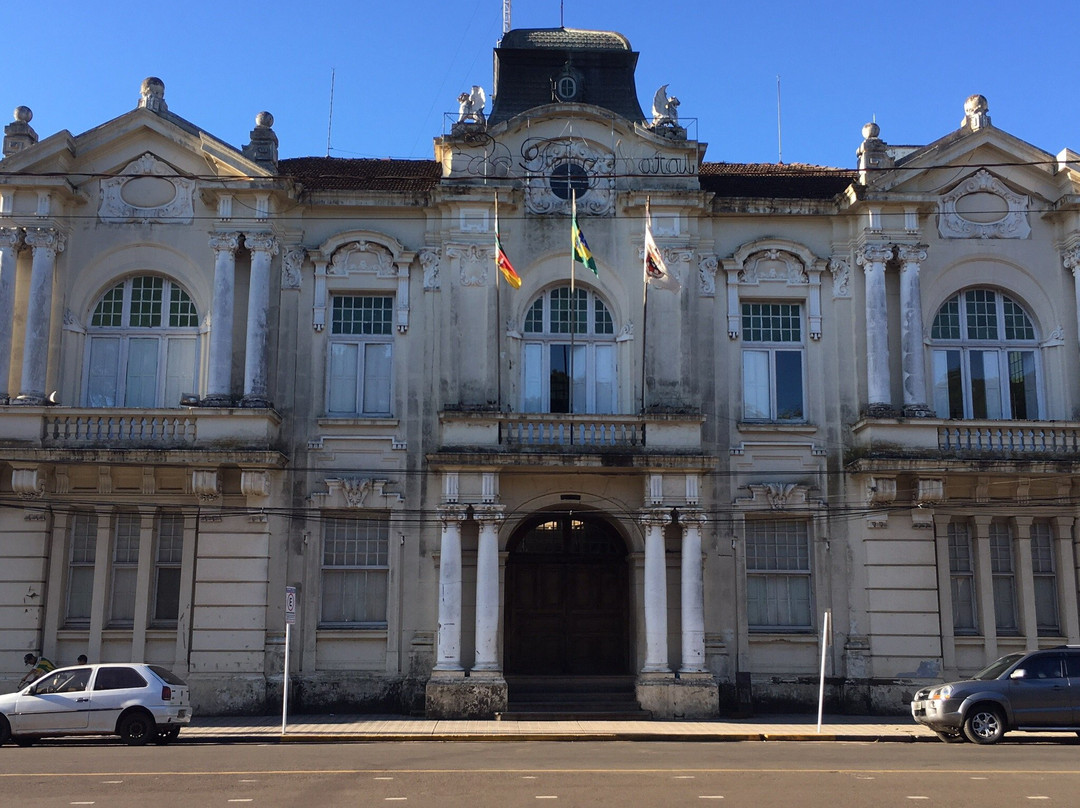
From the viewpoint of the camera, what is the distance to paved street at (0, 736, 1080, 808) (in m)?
12.1

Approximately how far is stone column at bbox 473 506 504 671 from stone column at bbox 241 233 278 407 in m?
5.20

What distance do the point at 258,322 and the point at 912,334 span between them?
45.4 ft

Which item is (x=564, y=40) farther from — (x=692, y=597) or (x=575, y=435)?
(x=692, y=597)

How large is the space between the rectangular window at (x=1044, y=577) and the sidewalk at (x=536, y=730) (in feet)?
14.5

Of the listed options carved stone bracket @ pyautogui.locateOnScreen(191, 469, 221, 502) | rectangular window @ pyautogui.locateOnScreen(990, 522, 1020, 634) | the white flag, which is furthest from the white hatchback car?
rectangular window @ pyautogui.locateOnScreen(990, 522, 1020, 634)

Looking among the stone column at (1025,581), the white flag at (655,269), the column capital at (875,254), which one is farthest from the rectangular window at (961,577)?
the white flag at (655,269)

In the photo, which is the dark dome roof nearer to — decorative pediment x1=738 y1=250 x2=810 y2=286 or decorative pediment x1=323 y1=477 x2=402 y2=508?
decorative pediment x1=738 y1=250 x2=810 y2=286

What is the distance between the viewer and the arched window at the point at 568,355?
25.7m

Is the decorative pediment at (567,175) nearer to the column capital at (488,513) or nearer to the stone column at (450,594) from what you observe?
the column capital at (488,513)

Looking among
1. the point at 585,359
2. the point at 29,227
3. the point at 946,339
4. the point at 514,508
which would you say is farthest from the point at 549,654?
the point at 29,227

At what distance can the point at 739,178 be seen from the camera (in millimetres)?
27609

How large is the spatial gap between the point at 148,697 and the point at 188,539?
19.1ft

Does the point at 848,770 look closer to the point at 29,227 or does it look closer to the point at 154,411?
the point at 154,411

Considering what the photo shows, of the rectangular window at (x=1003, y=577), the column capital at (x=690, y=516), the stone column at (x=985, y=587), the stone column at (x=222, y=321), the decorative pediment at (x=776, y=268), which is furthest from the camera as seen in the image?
the decorative pediment at (x=776, y=268)
